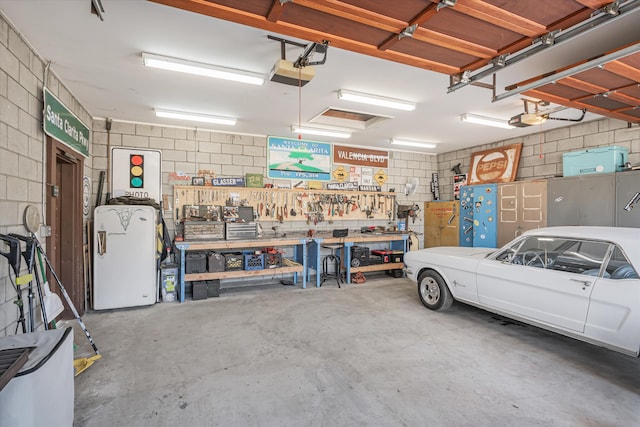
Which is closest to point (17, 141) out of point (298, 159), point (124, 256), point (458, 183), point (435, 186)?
point (124, 256)

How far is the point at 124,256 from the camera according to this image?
15.0ft

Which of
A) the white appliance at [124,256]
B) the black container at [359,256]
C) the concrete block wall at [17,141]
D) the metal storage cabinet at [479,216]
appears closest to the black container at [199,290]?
the white appliance at [124,256]

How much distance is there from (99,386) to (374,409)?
7.43 feet

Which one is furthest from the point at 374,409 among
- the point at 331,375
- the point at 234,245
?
the point at 234,245

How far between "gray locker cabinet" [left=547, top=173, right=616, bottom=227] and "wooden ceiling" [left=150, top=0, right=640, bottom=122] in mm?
2831

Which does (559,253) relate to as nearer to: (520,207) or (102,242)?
(520,207)

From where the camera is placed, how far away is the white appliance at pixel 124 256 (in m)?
4.48

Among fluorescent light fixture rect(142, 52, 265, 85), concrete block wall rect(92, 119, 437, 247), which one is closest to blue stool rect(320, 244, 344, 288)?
concrete block wall rect(92, 119, 437, 247)

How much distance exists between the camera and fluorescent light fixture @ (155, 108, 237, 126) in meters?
4.84

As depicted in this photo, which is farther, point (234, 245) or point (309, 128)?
point (309, 128)

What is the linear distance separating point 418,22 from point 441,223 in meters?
6.30

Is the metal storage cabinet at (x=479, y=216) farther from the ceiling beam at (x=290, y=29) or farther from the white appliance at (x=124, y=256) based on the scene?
the white appliance at (x=124, y=256)

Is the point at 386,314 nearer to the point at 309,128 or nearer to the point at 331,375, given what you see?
the point at 331,375

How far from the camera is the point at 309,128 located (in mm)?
5723
